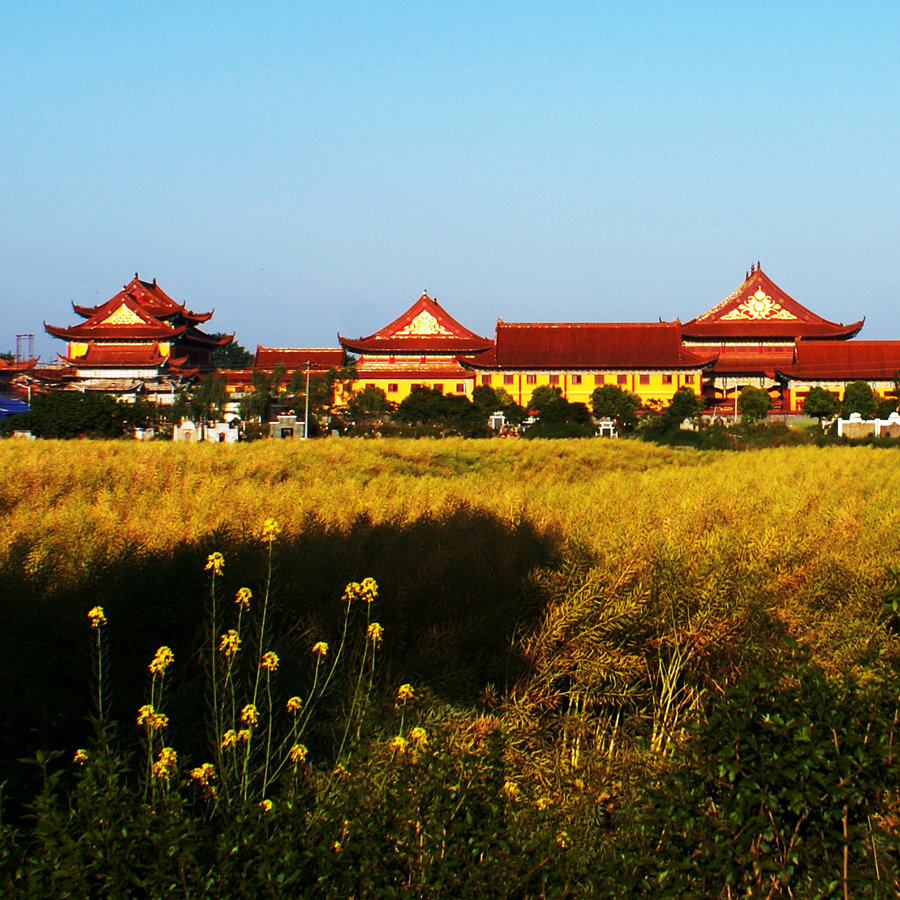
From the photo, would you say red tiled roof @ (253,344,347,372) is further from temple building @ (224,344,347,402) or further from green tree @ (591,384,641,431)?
green tree @ (591,384,641,431)

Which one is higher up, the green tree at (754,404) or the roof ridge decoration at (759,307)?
the roof ridge decoration at (759,307)

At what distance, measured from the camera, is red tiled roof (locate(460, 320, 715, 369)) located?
42156 millimetres

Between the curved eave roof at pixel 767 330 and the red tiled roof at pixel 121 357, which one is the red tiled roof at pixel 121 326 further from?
the curved eave roof at pixel 767 330

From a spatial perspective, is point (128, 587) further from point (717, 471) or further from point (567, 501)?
point (717, 471)

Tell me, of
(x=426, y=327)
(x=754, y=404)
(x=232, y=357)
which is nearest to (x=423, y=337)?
(x=426, y=327)

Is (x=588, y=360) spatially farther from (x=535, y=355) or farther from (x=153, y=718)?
(x=153, y=718)

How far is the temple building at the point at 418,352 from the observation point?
148 ft

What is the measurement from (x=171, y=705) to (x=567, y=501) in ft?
14.5

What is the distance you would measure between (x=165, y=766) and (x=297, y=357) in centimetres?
4586

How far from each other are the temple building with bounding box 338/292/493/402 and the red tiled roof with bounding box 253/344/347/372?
1.44 metres

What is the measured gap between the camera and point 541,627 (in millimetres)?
5715

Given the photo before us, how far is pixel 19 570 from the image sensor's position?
5.32m

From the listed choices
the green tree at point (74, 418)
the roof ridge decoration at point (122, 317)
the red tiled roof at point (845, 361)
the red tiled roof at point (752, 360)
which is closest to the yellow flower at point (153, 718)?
the green tree at point (74, 418)

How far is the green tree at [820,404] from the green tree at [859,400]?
0.34 meters
